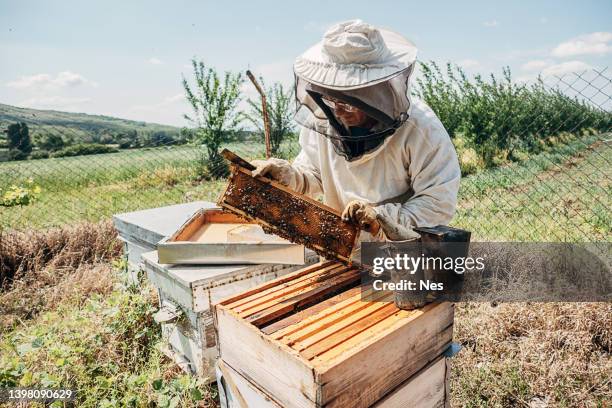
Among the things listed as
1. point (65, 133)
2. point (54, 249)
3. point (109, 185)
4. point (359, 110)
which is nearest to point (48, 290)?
point (54, 249)

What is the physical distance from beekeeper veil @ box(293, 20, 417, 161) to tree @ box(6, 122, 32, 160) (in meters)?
6.62

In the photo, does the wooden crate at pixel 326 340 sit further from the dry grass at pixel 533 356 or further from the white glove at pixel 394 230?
the dry grass at pixel 533 356

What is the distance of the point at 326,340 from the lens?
1387mm

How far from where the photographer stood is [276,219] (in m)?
2.13

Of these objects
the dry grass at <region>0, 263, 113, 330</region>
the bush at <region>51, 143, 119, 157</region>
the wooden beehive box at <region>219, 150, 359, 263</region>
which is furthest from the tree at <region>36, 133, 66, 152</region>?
the wooden beehive box at <region>219, 150, 359, 263</region>

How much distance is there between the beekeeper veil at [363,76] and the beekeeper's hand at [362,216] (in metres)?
0.44

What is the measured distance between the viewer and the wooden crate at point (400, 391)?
60.2 inches

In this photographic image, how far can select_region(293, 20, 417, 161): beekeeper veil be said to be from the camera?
1.94 meters

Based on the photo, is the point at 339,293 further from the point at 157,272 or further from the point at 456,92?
the point at 456,92

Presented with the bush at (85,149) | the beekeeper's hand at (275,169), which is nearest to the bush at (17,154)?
the bush at (85,149)

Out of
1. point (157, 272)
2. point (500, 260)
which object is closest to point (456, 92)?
point (500, 260)

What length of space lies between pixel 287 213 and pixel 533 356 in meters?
2.17

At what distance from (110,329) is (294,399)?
7.50 feet

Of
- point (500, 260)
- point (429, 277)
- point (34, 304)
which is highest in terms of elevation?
point (429, 277)
